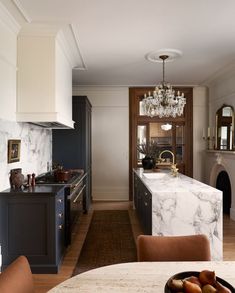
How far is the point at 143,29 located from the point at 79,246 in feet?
9.94

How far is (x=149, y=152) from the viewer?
6148 millimetres

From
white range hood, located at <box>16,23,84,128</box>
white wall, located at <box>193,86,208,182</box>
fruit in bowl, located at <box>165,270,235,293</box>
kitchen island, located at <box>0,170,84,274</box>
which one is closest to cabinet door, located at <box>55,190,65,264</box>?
kitchen island, located at <box>0,170,84,274</box>

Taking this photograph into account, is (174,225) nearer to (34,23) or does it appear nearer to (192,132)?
(34,23)

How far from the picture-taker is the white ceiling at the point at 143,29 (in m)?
2.90

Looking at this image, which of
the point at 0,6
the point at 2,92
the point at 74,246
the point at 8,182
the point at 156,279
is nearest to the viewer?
the point at 156,279

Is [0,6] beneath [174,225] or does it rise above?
above

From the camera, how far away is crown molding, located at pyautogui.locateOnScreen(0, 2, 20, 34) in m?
2.90

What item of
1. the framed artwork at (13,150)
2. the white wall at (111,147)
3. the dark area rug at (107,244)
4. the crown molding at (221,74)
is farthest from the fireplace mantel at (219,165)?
the framed artwork at (13,150)

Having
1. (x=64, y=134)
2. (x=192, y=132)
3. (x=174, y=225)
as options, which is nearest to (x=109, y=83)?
(x=64, y=134)

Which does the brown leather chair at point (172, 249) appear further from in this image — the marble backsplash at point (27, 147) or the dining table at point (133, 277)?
the marble backsplash at point (27, 147)

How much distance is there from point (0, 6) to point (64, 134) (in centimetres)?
298

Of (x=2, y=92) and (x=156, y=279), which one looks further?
(x=2, y=92)

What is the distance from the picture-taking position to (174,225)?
309cm

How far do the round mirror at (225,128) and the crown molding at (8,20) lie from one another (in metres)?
4.24
